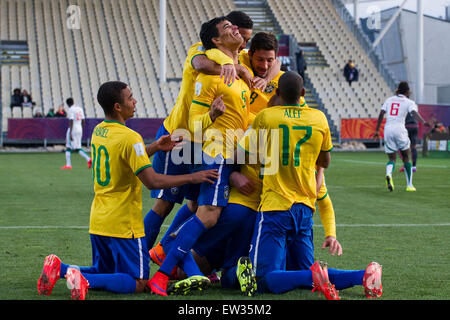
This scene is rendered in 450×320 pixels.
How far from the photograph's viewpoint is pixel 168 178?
5027 millimetres

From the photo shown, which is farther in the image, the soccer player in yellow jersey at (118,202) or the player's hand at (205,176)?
the player's hand at (205,176)

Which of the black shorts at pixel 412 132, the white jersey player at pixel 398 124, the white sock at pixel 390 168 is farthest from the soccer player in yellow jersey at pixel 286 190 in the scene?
the black shorts at pixel 412 132

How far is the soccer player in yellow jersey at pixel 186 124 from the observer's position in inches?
214

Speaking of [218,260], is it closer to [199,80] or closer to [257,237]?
[257,237]

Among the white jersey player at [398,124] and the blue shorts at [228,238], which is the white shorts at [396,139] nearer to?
the white jersey player at [398,124]

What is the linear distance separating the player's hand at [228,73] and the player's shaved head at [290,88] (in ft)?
1.19

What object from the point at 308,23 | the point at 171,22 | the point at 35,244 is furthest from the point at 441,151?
the point at 35,244

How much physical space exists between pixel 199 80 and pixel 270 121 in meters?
0.70

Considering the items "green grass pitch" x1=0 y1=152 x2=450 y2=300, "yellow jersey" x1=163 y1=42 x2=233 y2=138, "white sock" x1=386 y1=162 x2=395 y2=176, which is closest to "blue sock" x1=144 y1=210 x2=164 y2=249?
"green grass pitch" x1=0 y1=152 x2=450 y2=300

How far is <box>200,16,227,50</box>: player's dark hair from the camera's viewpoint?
5.60m

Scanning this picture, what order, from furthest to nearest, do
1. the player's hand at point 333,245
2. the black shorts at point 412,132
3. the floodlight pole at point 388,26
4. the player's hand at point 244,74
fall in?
the floodlight pole at point 388,26, the black shorts at point 412,132, the player's hand at point 244,74, the player's hand at point 333,245

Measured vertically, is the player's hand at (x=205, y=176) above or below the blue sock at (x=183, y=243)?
above

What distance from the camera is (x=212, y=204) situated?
5.25 m

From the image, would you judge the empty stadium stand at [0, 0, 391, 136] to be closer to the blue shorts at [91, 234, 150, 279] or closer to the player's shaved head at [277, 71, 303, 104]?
the blue shorts at [91, 234, 150, 279]
